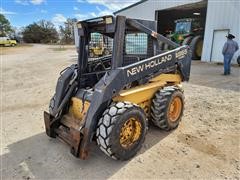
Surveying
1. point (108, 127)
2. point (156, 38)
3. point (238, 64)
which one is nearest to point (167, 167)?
point (108, 127)

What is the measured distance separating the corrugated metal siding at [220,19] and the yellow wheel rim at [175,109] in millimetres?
9593

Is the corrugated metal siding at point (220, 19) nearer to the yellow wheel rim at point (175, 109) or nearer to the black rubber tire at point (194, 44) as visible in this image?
the black rubber tire at point (194, 44)

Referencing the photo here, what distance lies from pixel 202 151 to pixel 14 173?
2.64m

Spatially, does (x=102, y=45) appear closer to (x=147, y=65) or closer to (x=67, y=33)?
(x=147, y=65)

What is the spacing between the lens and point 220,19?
1230 cm

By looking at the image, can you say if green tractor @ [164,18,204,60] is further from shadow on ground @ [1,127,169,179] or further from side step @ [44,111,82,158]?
side step @ [44,111,82,158]

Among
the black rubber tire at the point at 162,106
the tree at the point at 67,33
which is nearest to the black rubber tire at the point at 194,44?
the black rubber tire at the point at 162,106

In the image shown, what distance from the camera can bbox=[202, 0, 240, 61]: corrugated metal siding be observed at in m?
11.4

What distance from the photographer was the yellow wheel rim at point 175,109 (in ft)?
12.4

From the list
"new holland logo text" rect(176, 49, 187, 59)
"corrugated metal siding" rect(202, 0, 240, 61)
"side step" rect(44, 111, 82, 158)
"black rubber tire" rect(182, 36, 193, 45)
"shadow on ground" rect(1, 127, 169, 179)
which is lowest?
"shadow on ground" rect(1, 127, 169, 179)

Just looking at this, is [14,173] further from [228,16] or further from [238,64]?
[228,16]

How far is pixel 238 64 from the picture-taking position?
11305mm

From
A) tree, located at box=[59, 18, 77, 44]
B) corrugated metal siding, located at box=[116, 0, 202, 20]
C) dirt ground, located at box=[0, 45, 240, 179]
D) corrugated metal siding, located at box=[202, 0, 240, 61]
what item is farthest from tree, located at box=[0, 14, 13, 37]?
dirt ground, located at box=[0, 45, 240, 179]

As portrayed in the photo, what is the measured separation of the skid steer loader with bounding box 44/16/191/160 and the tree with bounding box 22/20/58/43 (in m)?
56.2
